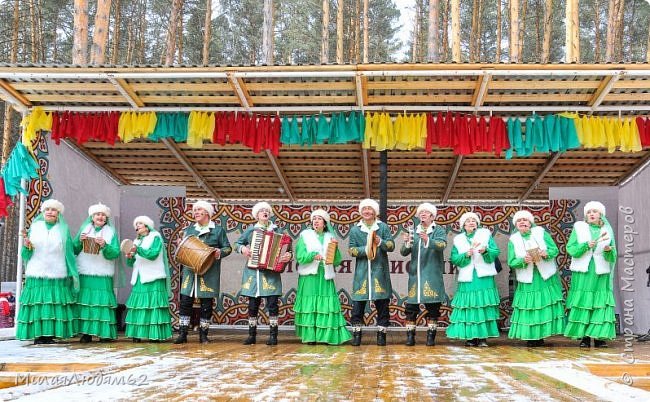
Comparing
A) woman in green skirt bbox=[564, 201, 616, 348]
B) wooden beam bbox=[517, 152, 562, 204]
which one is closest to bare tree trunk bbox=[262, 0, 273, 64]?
wooden beam bbox=[517, 152, 562, 204]

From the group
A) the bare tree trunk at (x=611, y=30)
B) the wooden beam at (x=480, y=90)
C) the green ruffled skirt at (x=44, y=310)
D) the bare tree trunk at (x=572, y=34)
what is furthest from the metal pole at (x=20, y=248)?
the bare tree trunk at (x=611, y=30)

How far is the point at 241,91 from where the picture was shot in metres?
7.60

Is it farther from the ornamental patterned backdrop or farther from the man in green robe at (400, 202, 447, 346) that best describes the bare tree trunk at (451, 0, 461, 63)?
the man in green robe at (400, 202, 447, 346)

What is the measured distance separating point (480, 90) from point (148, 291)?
4194mm

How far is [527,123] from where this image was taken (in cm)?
789

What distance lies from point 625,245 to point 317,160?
4333 millimetres

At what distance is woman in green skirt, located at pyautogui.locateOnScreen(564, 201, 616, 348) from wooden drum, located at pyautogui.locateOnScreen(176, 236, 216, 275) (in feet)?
12.4

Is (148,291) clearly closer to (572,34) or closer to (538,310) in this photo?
(538,310)

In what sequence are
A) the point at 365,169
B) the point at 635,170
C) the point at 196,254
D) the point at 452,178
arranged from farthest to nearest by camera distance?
1. the point at 452,178
2. the point at 365,169
3. the point at 635,170
4. the point at 196,254

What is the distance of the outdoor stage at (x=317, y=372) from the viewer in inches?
136

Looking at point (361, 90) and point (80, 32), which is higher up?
point (80, 32)

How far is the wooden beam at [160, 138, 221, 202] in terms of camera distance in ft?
29.8

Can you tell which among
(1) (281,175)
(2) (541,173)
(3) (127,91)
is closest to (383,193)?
(1) (281,175)

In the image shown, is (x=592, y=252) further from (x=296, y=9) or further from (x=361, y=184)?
(x=296, y=9)
